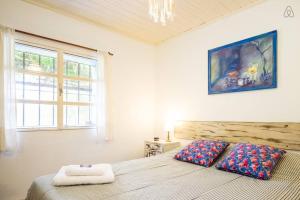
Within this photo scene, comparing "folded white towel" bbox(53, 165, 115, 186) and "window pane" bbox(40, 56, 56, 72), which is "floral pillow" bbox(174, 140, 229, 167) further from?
"window pane" bbox(40, 56, 56, 72)

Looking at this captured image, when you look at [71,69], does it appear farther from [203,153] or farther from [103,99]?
[203,153]

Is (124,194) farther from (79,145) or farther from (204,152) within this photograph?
(79,145)

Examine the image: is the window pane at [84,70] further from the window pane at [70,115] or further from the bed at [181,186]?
the bed at [181,186]

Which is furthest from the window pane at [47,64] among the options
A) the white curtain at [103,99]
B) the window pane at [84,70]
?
the white curtain at [103,99]

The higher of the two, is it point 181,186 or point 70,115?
point 70,115

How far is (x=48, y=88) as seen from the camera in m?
2.58

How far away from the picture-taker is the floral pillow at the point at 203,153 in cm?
211

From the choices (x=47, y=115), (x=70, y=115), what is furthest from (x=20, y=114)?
(x=70, y=115)

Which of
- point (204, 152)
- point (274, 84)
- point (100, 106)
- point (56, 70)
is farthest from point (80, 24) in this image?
point (274, 84)

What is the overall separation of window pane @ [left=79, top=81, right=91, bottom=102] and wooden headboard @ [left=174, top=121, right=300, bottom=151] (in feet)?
5.16

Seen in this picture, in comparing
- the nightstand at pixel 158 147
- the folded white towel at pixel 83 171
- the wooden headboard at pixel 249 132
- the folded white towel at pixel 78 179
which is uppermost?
the wooden headboard at pixel 249 132

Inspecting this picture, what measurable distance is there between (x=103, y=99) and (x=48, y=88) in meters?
0.75

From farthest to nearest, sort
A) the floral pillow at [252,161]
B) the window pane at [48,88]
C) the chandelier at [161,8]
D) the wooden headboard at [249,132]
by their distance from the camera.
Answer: the window pane at [48,88]
the wooden headboard at [249,132]
the floral pillow at [252,161]
the chandelier at [161,8]

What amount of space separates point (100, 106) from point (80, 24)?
4.04ft
